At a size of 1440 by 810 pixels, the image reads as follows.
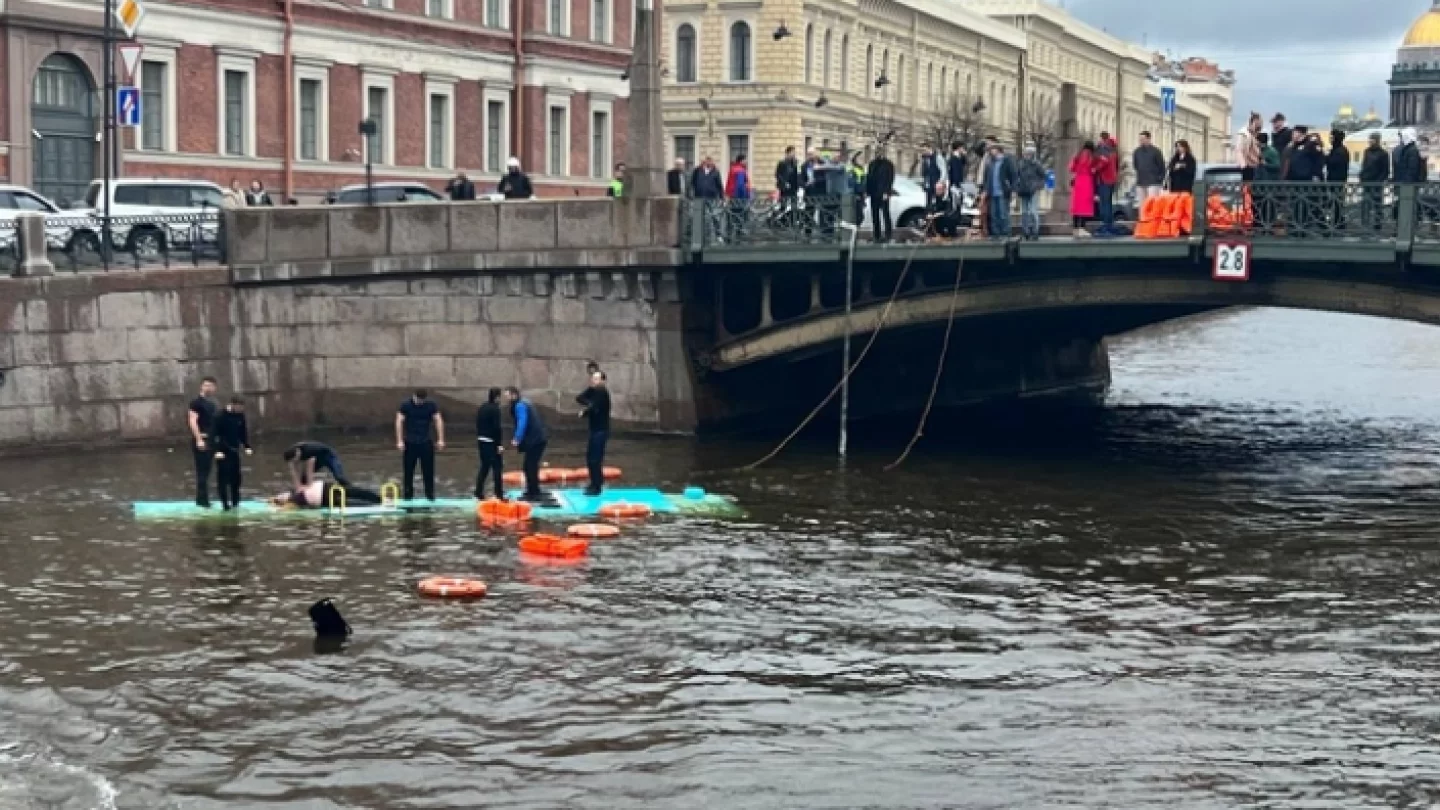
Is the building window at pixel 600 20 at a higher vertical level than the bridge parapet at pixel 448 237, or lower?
higher

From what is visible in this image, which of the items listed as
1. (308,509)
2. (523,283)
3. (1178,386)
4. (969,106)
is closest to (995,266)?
(523,283)

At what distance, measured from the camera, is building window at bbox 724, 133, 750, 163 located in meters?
77.6

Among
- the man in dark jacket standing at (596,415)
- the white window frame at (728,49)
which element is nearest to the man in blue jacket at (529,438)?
the man in dark jacket standing at (596,415)

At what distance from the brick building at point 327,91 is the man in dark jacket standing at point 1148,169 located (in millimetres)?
16936

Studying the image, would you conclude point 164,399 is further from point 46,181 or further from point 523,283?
point 46,181

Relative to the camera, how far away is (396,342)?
35062 millimetres

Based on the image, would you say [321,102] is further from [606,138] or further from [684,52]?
[684,52]

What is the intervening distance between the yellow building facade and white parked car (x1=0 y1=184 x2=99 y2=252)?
110 ft

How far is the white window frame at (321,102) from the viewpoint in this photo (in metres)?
48.1

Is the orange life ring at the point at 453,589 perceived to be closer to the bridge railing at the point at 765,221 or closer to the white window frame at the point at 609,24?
the bridge railing at the point at 765,221

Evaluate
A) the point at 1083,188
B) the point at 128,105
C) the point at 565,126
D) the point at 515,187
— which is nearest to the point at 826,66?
the point at 565,126

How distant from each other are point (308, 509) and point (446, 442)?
24.2 ft

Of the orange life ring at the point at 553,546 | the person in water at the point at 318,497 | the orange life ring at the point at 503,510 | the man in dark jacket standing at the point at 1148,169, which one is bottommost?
the orange life ring at the point at 553,546

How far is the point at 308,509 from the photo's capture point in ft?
87.1
